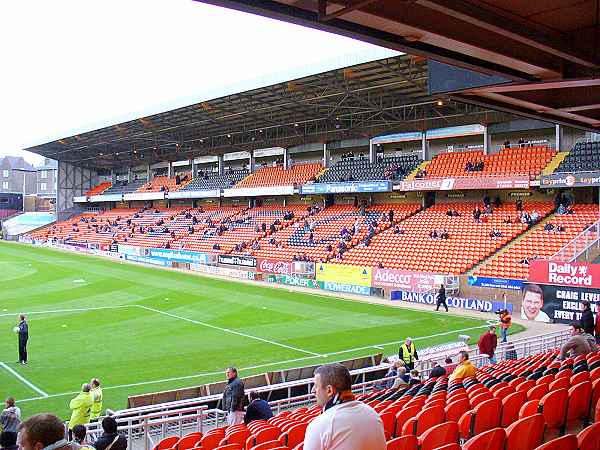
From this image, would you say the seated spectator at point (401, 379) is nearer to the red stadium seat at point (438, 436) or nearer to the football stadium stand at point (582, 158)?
the red stadium seat at point (438, 436)

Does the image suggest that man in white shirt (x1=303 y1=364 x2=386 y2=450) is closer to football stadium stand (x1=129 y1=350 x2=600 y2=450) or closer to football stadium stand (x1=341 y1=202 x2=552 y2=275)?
football stadium stand (x1=129 y1=350 x2=600 y2=450)

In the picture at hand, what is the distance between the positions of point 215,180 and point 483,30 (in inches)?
2107

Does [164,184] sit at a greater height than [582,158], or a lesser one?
greater

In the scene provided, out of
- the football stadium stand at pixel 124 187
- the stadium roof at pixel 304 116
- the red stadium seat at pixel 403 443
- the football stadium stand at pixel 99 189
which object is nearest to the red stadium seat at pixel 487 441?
the red stadium seat at pixel 403 443

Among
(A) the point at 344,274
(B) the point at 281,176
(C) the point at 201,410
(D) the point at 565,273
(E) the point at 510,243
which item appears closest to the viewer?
(C) the point at 201,410

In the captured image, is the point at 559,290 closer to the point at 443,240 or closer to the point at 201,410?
the point at 443,240

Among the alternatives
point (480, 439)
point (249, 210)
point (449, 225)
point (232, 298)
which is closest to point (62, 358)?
point (232, 298)

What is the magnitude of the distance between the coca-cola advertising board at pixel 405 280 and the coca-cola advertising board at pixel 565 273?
580 centimetres

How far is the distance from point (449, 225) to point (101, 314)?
2059cm

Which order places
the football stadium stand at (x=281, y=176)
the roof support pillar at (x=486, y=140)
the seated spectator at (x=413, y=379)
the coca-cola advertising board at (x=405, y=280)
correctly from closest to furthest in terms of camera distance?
the seated spectator at (x=413, y=379), the coca-cola advertising board at (x=405, y=280), the roof support pillar at (x=486, y=140), the football stadium stand at (x=281, y=176)

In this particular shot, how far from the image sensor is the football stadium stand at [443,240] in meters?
31.3

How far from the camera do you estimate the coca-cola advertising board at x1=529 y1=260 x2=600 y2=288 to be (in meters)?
21.4

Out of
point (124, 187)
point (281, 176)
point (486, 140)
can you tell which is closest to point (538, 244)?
point (486, 140)

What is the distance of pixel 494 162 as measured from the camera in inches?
1439
